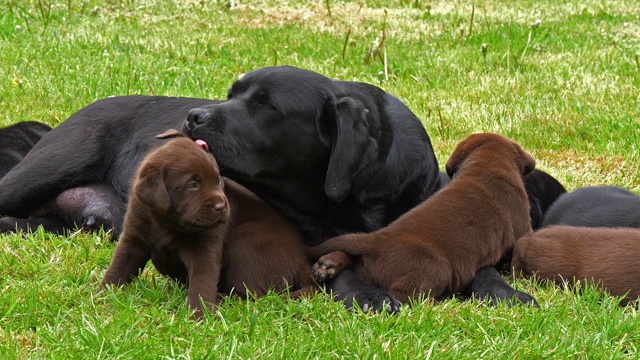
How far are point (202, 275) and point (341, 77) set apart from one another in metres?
5.19

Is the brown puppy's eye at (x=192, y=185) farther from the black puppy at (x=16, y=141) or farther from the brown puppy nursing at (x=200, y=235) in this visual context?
the black puppy at (x=16, y=141)

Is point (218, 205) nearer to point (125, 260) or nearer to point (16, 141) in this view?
point (125, 260)

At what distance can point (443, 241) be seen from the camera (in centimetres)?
435

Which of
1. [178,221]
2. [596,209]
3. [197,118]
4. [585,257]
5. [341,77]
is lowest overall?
[341,77]

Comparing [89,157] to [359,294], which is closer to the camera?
[359,294]

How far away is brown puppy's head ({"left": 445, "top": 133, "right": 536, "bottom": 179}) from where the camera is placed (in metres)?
5.06

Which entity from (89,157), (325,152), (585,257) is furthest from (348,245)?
(89,157)

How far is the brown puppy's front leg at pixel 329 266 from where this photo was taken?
171 inches

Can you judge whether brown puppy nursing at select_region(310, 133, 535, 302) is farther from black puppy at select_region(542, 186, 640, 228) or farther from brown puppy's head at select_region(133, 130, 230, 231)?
black puppy at select_region(542, 186, 640, 228)

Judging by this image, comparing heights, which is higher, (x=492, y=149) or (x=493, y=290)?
(x=492, y=149)

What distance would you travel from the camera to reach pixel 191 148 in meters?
4.05

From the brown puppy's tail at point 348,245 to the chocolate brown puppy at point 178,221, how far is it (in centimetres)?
52

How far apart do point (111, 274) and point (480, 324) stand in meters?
1.66

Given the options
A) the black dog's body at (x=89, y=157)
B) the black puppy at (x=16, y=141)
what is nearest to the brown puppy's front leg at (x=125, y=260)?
the black dog's body at (x=89, y=157)
